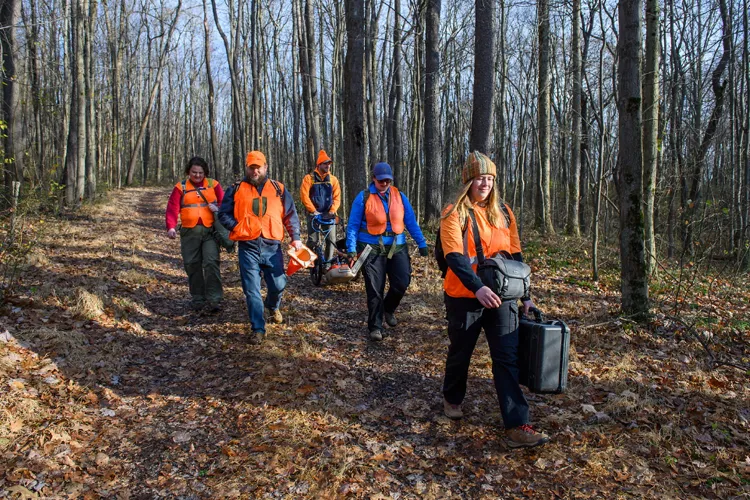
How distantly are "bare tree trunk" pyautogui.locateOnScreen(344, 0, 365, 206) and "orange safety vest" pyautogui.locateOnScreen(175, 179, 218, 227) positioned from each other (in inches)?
134

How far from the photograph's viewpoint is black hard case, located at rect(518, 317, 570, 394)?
10.8 feet

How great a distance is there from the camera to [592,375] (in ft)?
15.6

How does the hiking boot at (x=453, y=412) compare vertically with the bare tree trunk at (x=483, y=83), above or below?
below

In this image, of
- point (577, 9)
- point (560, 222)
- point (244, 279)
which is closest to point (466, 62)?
point (560, 222)

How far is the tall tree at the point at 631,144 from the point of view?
558 cm

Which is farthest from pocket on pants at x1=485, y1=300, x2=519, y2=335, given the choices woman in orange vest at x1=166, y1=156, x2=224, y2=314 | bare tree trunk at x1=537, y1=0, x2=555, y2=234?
bare tree trunk at x1=537, y1=0, x2=555, y2=234

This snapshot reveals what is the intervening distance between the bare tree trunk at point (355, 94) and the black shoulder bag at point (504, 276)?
5.94 meters

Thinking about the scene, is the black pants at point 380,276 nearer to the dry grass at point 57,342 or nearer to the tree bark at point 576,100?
the dry grass at point 57,342

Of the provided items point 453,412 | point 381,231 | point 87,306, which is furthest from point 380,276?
point 87,306

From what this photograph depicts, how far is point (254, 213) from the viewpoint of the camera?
5340mm

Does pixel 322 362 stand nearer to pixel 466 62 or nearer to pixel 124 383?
pixel 124 383

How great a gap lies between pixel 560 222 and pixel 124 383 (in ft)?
69.8

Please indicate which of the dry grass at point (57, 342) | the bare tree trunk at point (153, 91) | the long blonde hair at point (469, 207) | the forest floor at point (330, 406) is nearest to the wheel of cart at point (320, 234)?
the forest floor at point (330, 406)

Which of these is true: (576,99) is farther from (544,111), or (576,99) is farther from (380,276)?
(380,276)
